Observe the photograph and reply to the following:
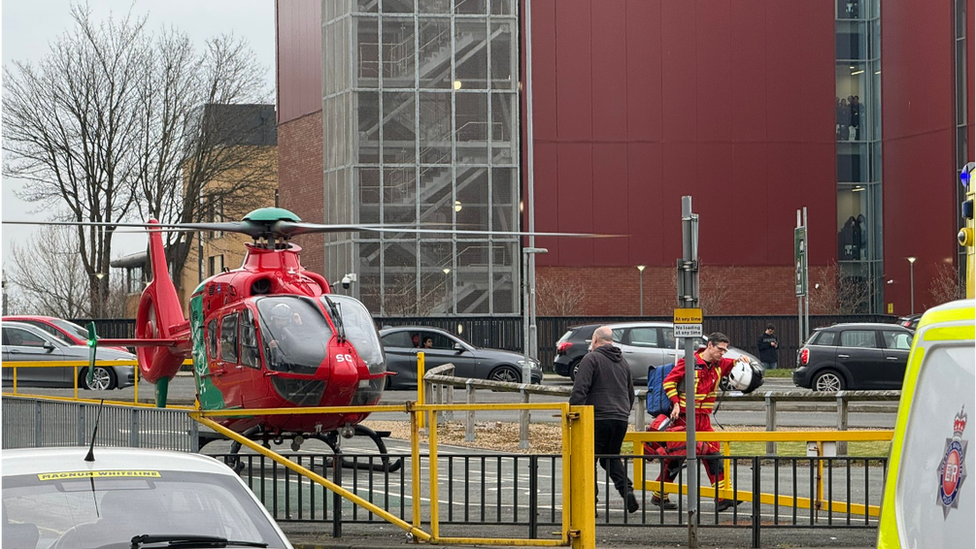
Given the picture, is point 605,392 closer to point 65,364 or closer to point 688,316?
point 688,316

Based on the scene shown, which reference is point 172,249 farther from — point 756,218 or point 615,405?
point 615,405

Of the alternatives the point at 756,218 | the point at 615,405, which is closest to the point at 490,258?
the point at 756,218

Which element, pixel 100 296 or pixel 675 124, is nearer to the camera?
pixel 100 296

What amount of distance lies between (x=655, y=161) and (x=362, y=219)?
10950 mm

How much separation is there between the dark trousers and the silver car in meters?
19.1

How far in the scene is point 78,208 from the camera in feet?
166

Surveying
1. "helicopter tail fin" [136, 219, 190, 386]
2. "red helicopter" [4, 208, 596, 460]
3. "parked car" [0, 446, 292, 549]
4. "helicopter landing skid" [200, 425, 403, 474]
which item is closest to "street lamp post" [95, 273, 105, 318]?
"helicopter tail fin" [136, 219, 190, 386]

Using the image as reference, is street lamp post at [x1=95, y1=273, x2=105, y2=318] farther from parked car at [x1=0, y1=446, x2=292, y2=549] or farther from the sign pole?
parked car at [x1=0, y1=446, x2=292, y2=549]

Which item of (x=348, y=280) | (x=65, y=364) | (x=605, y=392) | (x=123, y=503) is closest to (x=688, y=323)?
(x=605, y=392)

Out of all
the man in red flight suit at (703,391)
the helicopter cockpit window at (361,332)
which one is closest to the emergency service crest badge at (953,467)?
the man in red flight suit at (703,391)

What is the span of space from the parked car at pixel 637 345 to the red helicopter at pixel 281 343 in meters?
15.8

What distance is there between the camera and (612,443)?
12484 millimetres

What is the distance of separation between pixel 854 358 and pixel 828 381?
0.74 metres

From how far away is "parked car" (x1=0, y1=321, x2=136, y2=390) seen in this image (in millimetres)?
29688
